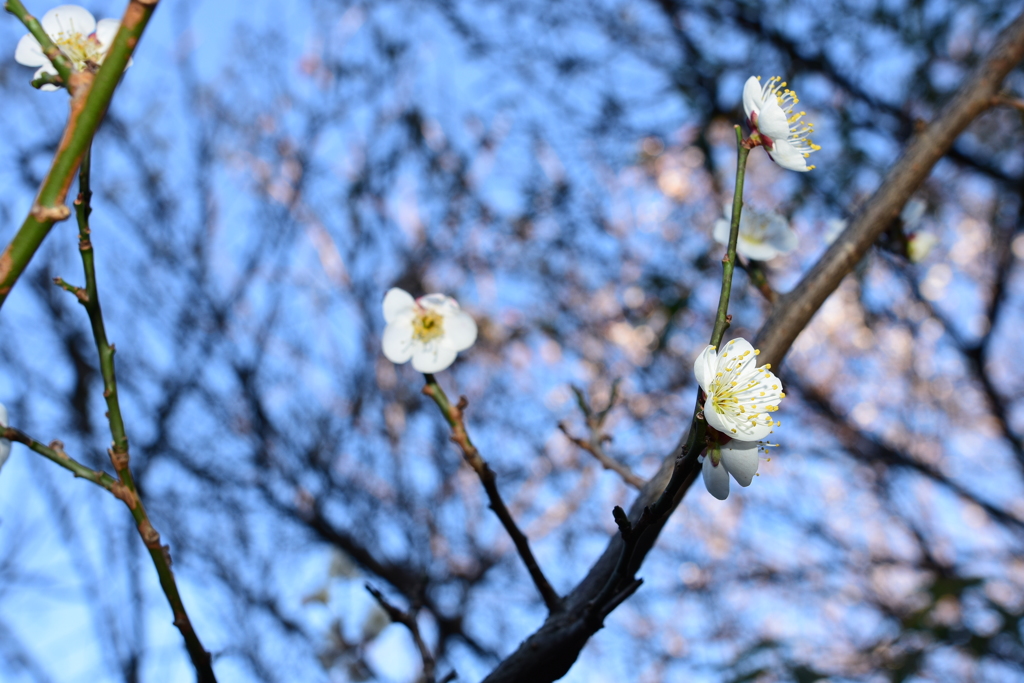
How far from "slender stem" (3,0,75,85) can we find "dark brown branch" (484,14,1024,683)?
2.28 ft

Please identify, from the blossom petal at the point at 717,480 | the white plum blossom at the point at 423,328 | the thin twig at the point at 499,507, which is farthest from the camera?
the white plum blossom at the point at 423,328

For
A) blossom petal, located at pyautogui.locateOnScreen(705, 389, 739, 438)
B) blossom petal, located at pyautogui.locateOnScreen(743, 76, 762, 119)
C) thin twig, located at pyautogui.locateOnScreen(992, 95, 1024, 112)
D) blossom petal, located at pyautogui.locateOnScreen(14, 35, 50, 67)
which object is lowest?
blossom petal, located at pyautogui.locateOnScreen(705, 389, 739, 438)

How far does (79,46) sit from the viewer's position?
43.5 inches

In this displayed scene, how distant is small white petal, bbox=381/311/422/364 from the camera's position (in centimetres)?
129

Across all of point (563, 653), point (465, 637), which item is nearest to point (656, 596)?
point (465, 637)

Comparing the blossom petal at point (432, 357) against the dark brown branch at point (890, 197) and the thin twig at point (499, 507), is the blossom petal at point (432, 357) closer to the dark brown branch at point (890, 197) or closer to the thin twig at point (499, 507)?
the thin twig at point (499, 507)

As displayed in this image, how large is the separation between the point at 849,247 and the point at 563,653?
2.65ft

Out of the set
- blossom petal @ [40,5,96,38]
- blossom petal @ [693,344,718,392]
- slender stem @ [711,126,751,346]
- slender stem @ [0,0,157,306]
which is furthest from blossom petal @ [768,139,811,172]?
blossom petal @ [40,5,96,38]

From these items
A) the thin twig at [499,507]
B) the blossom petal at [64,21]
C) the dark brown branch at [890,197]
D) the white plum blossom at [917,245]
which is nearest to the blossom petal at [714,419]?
the thin twig at [499,507]

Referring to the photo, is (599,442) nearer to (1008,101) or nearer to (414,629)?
(414,629)

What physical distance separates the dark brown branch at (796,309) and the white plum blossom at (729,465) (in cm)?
4

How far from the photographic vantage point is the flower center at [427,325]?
4.36 ft

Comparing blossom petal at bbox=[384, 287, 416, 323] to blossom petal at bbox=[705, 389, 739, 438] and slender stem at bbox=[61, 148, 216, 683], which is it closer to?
slender stem at bbox=[61, 148, 216, 683]

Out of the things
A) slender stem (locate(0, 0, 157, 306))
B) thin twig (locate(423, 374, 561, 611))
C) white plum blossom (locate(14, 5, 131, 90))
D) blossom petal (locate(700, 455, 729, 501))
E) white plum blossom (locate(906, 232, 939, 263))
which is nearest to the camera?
slender stem (locate(0, 0, 157, 306))
